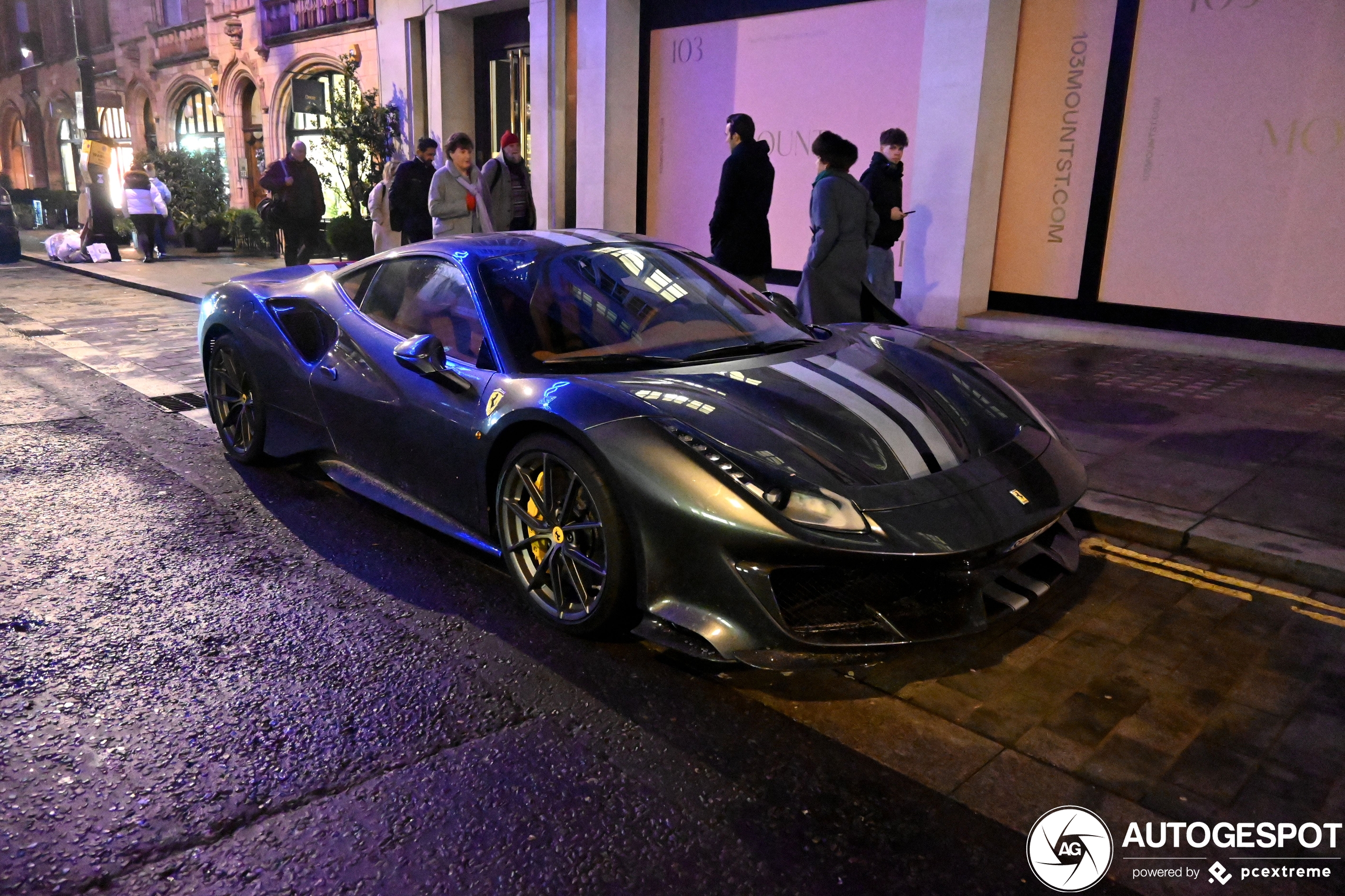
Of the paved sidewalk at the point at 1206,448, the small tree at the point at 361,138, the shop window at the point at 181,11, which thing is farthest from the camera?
the shop window at the point at 181,11

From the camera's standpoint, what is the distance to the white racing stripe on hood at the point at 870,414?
315 cm

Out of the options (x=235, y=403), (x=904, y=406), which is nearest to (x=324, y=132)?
(x=235, y=403)

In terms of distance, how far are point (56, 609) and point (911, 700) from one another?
9.92 ft

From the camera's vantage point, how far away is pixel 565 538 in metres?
3.32

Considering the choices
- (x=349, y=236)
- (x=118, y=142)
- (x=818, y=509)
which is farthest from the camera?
(x=118, y=142)

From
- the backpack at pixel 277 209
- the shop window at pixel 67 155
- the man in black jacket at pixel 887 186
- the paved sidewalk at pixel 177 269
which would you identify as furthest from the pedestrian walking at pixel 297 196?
the shop window at pixel 67 155

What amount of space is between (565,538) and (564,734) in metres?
0.74

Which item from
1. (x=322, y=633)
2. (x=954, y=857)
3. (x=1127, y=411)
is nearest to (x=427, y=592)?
(x=322, y=633)

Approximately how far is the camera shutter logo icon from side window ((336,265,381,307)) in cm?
344

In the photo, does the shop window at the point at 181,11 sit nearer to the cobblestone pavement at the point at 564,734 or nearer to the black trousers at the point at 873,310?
the black trousers at the point at 873,310

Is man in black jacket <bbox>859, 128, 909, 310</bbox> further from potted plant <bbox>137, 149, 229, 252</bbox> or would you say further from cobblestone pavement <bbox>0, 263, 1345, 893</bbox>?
potted plant <bbox>137, 149, 229, 252</bbox>

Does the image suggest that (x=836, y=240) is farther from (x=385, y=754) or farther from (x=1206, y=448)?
(x=385, y=754)

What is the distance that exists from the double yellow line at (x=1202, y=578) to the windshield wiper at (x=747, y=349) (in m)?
1.36

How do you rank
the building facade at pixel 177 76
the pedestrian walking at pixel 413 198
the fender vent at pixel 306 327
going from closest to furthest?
the fender vent at pixel 306 327 < the pedestrian walking at pixel 413 198 < the building facade at pixel 177 76
